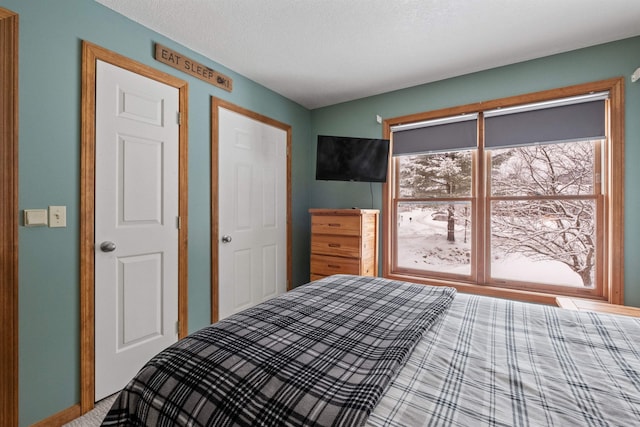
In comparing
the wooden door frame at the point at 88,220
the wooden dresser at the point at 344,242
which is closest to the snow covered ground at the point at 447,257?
the wooden dresser at the point at 344,242

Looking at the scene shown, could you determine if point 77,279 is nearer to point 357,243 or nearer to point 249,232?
point 249,232

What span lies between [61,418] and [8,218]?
1139 millimetres

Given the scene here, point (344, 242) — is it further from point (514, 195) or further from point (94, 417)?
point (94, 417)

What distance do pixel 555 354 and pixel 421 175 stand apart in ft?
7.55

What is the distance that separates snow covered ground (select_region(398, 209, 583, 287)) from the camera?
2.49 meters

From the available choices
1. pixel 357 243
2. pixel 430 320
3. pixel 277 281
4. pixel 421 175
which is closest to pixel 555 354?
pixel 430 320

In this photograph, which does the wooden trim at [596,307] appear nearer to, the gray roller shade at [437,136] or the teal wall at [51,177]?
the gray roller shade at [437,136]

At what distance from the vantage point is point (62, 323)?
162 centimetres

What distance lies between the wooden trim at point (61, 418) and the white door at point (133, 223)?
4.8 inches

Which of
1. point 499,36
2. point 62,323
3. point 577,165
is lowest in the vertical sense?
point 62,323

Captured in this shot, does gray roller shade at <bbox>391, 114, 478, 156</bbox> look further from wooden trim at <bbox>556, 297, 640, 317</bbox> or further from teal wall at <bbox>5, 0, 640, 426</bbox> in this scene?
wooden trim at <bbox>556, 297, 640, 317</bbox>

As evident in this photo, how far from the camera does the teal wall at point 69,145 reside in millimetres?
1508

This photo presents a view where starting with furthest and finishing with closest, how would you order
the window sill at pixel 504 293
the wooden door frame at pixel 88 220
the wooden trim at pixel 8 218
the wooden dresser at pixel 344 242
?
the wooden dresser at pixel 344 242 < the window sill at pixel 504 293 < the wooden door frame at pixel 88 220 < the wooden trim at pixel 8 218

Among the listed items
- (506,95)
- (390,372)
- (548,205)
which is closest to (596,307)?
(548,205)
